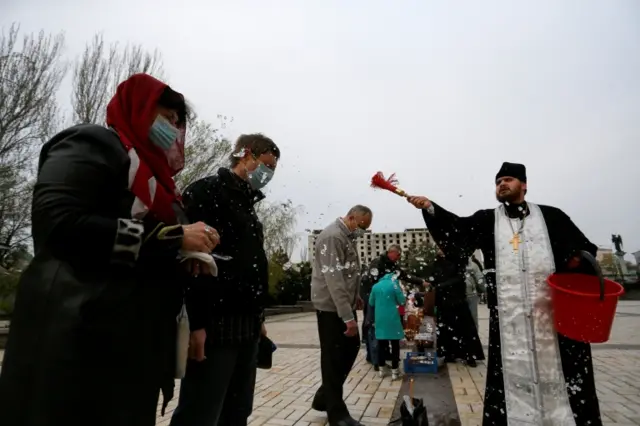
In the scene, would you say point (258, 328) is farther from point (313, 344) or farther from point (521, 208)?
point (313, 344)

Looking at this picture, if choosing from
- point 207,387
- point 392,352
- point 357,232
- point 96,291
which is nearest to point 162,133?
point 96,291

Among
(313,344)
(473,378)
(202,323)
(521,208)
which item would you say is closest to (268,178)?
(202,323)

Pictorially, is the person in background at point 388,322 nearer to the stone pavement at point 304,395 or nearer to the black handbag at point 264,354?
the stone pavement at point 304,395

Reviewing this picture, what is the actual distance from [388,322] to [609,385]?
2.65m

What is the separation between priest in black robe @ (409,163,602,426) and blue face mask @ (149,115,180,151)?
2014 mm

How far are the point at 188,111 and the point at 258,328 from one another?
1146 mm

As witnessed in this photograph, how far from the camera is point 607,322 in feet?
7.81

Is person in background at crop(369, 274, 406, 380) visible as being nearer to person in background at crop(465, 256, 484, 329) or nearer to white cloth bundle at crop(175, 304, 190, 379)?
person in background at crop(465, 256, 484, 329)

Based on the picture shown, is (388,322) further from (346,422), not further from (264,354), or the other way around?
(264,354)

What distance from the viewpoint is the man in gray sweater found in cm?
376

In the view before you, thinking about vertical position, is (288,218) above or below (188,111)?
above

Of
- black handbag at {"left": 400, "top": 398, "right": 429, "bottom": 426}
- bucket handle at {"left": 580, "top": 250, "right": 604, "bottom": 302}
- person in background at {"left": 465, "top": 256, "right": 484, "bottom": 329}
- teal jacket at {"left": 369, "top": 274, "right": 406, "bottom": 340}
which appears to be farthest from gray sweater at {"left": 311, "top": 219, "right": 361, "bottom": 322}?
person in background at {"left": 465, "top": 256, "right": 484, "bottom": 329}

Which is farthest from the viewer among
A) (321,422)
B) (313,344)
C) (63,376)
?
(313,344)

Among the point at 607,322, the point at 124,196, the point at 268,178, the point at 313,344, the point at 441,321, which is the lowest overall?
the point at 313,344
